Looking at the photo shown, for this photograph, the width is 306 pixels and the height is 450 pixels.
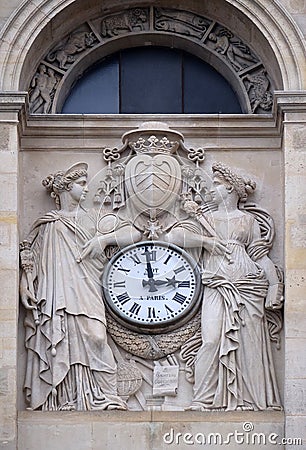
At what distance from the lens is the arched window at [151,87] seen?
1841 cm

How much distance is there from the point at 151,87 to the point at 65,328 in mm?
2544

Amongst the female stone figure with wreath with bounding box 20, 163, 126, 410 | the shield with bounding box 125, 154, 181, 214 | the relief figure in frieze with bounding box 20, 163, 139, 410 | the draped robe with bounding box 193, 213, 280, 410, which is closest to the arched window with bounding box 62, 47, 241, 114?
the shield with bounding box 125, 154, 181, 214

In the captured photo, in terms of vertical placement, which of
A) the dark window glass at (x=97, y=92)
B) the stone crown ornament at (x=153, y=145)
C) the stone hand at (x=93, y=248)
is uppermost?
the dark window glass at (x=97, y=92)

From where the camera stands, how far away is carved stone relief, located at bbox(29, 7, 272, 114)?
719 inches

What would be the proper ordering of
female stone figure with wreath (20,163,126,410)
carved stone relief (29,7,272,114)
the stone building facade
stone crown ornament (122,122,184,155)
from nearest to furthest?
the stone building facade < female stone figure with wreath (20,163,126,410) < stone crown ornament (122,122,184,155) < carved stone relief (29,7,272,114)

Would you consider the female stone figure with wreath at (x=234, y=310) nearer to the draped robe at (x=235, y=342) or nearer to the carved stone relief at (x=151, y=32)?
the draped robe at (x=235, y=342)

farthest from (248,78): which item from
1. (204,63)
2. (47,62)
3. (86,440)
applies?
(86,440)

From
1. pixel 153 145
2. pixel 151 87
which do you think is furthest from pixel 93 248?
pixel 151 87

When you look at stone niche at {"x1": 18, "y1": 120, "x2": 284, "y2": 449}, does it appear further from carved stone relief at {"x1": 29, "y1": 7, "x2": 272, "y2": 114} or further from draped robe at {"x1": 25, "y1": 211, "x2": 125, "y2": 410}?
carved stone relief at {"x1": 29, "y1": 7, "x2": 272, "y2": 114}

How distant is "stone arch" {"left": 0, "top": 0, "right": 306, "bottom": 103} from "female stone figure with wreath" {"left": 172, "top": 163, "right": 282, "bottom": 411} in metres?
1.11

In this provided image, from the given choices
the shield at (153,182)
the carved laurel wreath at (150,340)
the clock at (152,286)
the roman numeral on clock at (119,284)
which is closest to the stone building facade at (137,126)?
the shield at (153,182)

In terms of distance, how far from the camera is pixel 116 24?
18484 millimetres

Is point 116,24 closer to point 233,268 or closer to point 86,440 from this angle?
point 233,268

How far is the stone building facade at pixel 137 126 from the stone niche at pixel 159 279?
20 mm
